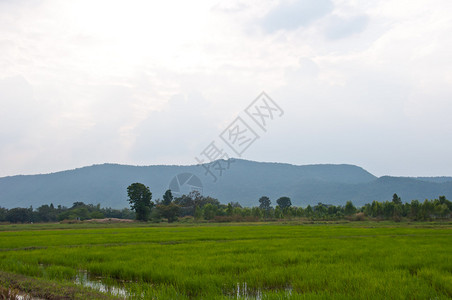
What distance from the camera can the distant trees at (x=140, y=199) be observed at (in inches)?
2357

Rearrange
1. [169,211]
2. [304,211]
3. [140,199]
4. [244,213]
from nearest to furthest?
1. [140,199]
2. [169,211]
3. [244,213]
4. [304,211]

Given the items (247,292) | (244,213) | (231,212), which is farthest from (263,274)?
(244,213)

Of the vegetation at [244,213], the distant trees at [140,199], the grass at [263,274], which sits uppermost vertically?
the distant trees at [140,199]

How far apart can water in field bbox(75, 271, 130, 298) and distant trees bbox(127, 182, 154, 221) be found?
51.3m

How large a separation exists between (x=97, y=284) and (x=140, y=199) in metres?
53.5

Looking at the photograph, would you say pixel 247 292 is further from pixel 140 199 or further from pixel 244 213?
pixel 244 213

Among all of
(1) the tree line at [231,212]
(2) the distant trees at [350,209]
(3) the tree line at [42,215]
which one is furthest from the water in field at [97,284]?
(3) the tree line at [42,215]

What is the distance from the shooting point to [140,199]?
198 ft

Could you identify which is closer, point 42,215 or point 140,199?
point 140,199

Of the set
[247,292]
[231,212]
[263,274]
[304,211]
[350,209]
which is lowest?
[304,211]

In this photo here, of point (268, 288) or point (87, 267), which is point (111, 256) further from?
point (268, 288)

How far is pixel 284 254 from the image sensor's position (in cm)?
1181

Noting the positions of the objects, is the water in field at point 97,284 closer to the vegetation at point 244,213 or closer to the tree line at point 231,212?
the tree line at point 231,212

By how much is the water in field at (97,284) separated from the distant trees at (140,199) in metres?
51.3
